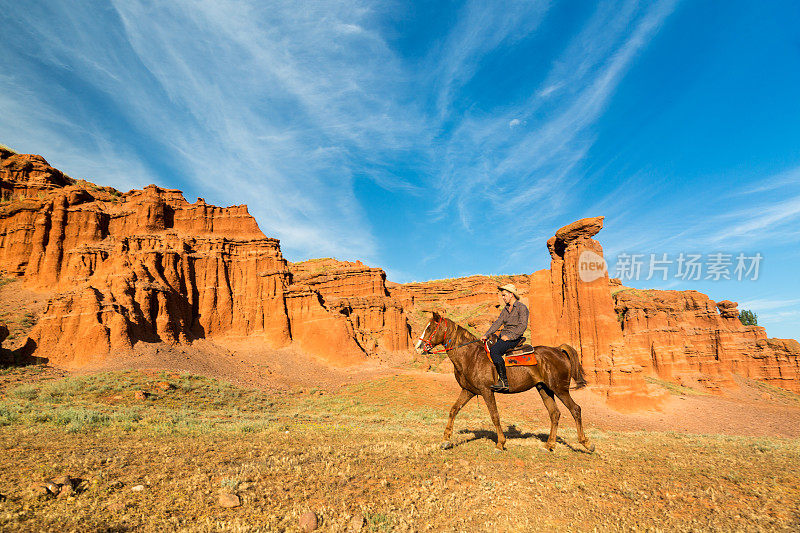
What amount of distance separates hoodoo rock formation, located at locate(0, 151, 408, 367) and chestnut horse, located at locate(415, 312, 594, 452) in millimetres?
34310

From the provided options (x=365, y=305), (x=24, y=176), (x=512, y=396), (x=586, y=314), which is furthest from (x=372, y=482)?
(x=24, y=176)

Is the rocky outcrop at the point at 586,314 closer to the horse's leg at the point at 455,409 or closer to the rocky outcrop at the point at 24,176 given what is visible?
the horse's leg at the point at 455,409

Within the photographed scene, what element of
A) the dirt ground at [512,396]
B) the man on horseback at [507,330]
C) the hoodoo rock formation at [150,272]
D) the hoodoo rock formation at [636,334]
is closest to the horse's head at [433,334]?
the man on horseback at [507,330]

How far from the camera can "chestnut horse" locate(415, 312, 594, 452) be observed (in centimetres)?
936

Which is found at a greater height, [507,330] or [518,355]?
[507,330]

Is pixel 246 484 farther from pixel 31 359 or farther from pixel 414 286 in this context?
pixel 414 286

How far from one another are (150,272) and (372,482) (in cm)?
4614

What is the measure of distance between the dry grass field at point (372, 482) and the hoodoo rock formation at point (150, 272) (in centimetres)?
2792

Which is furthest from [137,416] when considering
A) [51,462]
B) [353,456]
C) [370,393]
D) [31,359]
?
[31,359]

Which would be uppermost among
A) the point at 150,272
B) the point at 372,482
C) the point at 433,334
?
the point at 150,272

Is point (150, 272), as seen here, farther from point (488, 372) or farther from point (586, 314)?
point (586, 314)

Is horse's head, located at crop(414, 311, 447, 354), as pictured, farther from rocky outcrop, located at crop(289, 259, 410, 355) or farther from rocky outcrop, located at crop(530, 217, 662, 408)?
rocky outcrop, located at crop(289, 259, 410, 355)

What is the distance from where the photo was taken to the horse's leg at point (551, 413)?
362 inches

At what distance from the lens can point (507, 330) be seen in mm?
9312
